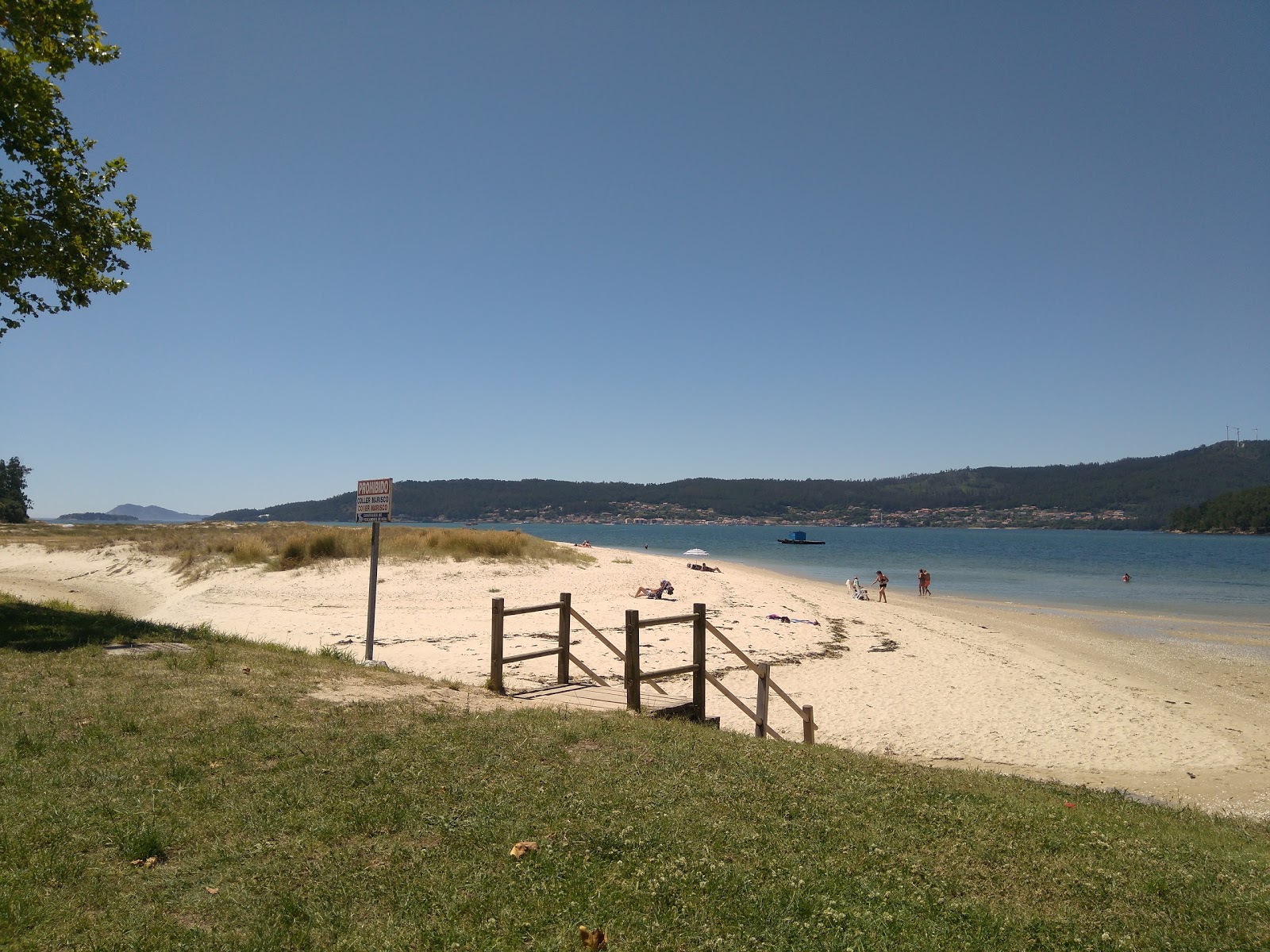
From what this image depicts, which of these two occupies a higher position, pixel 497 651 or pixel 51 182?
pixel 51 182

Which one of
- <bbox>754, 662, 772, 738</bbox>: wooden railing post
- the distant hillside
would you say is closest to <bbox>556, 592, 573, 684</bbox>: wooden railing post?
<bbox>754, 662, 772, 738</bbox>: wooden railing post

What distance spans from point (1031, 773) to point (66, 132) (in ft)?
54.6

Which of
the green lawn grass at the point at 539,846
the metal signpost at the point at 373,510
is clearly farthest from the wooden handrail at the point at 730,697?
the metal signpost at the point at 373,510

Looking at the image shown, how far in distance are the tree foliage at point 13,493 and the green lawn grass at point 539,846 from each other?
95433 mm

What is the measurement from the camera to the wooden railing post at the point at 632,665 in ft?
30.3

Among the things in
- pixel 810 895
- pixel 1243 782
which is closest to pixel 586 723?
pixel 810 895

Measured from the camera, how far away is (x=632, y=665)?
9297 mm

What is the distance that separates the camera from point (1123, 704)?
1534 cm

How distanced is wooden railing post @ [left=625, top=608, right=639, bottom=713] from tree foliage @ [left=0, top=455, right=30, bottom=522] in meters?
94.7

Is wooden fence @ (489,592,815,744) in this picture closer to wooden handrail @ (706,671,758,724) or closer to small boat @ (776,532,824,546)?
wooden handrail @ (706,671,758,724)

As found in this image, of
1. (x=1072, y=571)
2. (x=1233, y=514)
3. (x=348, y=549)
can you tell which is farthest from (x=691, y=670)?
(x=1233, y=514)

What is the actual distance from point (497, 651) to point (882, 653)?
1217 cm

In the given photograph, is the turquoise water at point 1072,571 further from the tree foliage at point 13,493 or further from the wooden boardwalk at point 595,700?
the tree foliage at point 13,493

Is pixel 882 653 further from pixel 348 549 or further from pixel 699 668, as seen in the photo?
pixel 348 549
